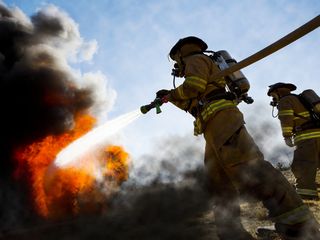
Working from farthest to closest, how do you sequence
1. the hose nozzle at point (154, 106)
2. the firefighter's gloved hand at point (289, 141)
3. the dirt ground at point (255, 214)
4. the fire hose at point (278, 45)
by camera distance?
the firefighter's gloved hand at point (289, 141) < the dirt ground at point (255, 214) < the hose nozzle at point (154, 106) < the fire hose at point (278, 45)

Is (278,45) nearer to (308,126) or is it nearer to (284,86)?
(308,126)

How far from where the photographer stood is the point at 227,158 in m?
3.29

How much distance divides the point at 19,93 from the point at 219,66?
1757cm

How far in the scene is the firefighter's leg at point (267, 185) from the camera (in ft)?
9.59

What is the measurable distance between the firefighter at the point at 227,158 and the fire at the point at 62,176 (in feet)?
33.1

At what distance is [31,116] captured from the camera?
18844 millimetres

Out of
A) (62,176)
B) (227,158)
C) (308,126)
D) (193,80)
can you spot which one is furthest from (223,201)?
(62,176)

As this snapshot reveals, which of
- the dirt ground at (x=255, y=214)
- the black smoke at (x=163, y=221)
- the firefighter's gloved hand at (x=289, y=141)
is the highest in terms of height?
the firefighter's gloved hand at (x=289, y=141)

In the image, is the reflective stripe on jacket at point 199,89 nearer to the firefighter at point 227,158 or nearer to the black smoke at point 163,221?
the firefighter at point 227,158

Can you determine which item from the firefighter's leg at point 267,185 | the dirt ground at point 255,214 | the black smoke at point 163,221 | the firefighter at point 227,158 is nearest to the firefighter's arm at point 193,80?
the firefighter at point 227,158

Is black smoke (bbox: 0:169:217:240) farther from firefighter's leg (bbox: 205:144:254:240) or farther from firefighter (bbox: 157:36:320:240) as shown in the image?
firefighter (bbox: 157:36:320:240)

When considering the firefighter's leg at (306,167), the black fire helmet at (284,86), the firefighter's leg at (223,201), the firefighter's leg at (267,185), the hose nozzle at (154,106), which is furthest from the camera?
the black fire helmet at (284,86)

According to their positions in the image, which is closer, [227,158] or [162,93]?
[227,158]

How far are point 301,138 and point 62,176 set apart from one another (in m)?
12.1
